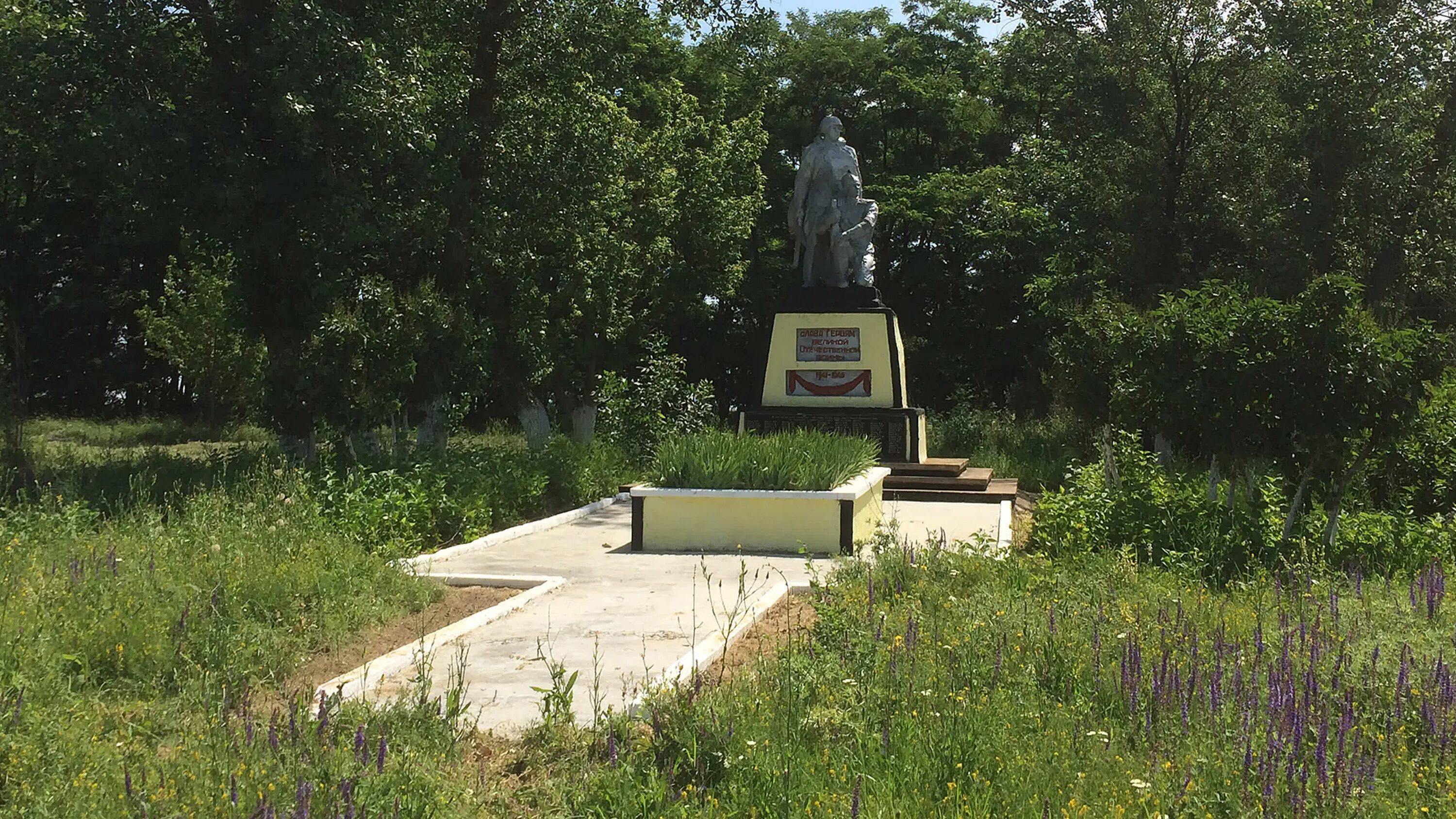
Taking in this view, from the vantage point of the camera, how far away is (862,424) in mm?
15836

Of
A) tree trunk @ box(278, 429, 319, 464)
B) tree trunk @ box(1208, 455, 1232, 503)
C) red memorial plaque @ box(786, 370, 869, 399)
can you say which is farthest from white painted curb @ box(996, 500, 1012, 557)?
tree trunk @ box(278, 429, 319, 464)

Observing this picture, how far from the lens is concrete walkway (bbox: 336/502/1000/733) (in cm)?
494

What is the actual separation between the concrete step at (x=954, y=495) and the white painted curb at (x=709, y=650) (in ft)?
22.2

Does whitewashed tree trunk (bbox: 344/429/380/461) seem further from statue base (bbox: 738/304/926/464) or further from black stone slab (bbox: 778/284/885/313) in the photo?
black stone slab (bbox: 778/284/885/313)

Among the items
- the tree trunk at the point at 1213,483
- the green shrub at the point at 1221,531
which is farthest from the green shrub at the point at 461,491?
the tree trunk at the point at 1213,483

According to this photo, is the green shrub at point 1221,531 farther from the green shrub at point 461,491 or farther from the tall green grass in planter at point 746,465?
the green shrub at point 461,491

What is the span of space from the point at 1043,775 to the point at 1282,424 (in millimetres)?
4968

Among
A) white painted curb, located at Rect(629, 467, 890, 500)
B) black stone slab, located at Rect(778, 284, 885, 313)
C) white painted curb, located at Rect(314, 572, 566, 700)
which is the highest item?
black stone slab, located at Rect(778, 284, 885, 313)

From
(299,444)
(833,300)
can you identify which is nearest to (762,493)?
(299,444)

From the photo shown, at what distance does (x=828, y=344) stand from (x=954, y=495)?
301cm

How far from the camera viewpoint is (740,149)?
2475cm

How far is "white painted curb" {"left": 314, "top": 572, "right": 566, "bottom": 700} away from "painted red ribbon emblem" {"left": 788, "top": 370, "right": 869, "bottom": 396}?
27.8ft

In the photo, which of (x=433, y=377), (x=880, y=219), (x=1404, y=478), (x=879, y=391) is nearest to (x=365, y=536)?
(x=433, y=377)

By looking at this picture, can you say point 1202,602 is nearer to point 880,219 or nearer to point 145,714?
point 145,714
